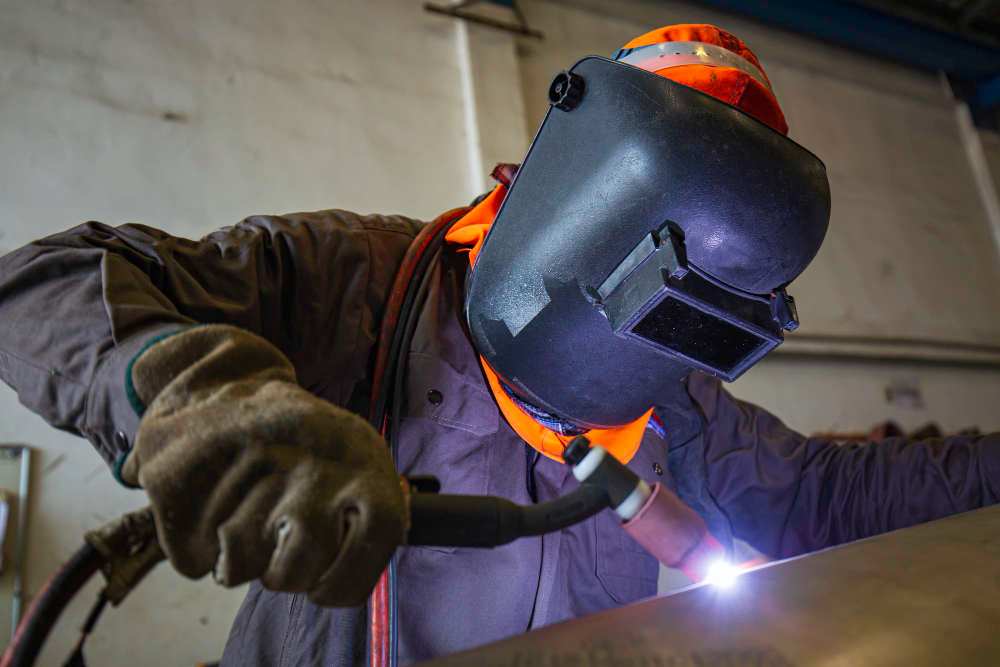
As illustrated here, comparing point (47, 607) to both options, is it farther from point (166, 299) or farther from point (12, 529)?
point (12, 529)

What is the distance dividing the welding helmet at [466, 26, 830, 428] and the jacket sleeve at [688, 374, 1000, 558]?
0.48m

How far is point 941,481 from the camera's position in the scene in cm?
109

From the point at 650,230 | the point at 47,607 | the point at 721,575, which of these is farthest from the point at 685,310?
the point at 47,607

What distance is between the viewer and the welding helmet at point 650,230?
72cm

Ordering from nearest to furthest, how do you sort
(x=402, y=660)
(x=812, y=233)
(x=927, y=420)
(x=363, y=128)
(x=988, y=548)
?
(x=988, y=548)
(x=812, y=233)
(x=402, y=660)
(x=363, y=128)
(x=927, y=420)

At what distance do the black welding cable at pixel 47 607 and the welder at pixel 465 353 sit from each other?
5 centimetres

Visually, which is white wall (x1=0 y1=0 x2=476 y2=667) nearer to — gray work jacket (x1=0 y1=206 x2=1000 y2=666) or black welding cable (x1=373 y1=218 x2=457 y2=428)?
gray work jacket (x1=0 y1=206 x2=1000 y2=666)

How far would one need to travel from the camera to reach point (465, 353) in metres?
1.03

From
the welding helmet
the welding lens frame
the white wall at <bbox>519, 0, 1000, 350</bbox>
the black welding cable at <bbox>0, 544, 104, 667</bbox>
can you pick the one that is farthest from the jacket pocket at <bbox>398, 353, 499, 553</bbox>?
the white wall at <bbox>519, 0, 1000, 350</bbox>

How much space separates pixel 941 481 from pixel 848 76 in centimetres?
314

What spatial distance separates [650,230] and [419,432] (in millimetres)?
437

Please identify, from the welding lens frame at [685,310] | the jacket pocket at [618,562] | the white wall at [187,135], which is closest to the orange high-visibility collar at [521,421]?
the jacket pocket at [618,562]

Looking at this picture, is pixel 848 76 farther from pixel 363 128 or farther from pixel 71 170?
pixel 71 170

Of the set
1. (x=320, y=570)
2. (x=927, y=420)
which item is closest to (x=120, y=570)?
(x=320, y=570)
